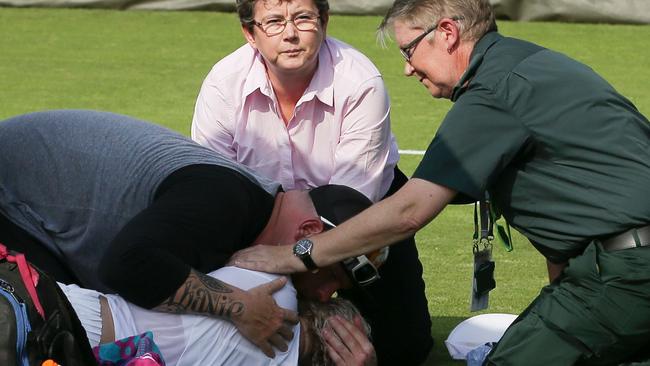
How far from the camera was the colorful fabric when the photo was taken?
3.93 metres

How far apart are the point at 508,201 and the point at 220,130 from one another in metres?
1.45

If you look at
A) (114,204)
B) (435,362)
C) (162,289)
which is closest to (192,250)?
(162,289)

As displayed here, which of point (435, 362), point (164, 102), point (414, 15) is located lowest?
point (164, 102)

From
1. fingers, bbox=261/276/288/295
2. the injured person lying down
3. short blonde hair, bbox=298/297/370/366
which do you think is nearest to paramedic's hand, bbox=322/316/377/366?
short blonde hair, bbox=298/297/370/366

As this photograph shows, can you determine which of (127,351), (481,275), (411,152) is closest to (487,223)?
(481,275)

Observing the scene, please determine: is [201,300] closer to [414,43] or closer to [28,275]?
[28,275]

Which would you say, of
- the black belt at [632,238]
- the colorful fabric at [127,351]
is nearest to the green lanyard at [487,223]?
the black belt at [632,238]

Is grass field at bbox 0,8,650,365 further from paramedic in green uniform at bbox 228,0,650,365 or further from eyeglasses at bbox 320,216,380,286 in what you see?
paramedic in green uniform at bbox 228,0,650,365

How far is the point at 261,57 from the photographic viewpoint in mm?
5188

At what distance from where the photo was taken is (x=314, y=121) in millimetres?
5113

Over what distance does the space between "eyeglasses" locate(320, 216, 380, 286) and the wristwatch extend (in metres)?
0.12

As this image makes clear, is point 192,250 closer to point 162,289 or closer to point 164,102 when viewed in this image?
point 162,289

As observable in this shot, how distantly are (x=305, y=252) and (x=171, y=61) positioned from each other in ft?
21.8

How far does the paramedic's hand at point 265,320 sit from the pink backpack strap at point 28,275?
63 centimetres
